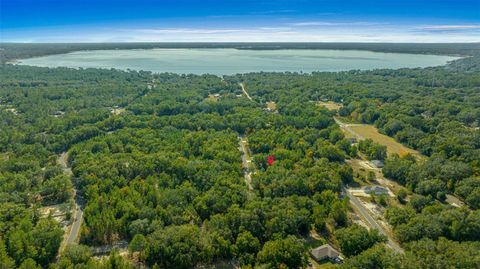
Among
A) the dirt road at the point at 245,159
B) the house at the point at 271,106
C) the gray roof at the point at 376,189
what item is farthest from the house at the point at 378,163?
the house at the point at 271,106

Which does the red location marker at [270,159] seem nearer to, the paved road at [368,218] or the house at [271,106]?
the paved road at [368,218]

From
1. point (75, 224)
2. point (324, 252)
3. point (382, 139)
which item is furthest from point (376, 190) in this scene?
point (75, 224)

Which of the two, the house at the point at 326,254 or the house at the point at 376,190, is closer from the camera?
the house at the point at 326,254

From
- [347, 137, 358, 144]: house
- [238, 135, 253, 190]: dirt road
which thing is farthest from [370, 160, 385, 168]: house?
[238, 135, 253, 190]: dirt road

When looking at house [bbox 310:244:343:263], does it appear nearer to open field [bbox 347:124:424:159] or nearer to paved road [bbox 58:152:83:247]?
paved road [bbox 58:152:83:247]

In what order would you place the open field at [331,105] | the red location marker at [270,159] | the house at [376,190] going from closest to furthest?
the house at [376,190]
the red location marker at [270,159]
the open field at [331,105]
